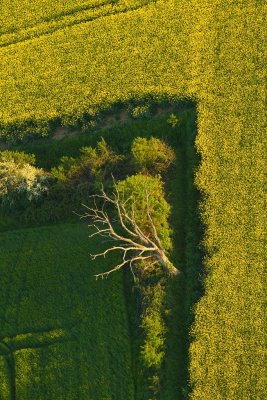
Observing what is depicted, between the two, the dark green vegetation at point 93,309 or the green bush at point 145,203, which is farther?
the green bush at point 145,203

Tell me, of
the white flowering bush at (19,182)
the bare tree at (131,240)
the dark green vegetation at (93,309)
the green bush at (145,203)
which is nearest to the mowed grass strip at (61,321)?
the dark green vegetation at (93,309)

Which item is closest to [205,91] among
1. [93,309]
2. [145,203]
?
[145,203]

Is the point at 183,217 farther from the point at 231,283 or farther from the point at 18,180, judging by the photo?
the point at 18,180

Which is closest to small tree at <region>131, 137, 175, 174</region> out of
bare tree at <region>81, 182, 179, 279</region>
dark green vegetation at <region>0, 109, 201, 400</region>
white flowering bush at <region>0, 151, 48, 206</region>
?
dark green vegetation at <region>0, 109, 201, 400</region>

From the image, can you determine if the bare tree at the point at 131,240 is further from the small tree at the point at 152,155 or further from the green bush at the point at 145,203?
the small tree at the point at 152,155

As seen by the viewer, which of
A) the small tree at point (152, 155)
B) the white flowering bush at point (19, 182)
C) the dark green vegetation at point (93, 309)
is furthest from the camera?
the white flowering bush at point (19, 182)

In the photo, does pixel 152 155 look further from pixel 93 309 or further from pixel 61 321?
pixel 61 321

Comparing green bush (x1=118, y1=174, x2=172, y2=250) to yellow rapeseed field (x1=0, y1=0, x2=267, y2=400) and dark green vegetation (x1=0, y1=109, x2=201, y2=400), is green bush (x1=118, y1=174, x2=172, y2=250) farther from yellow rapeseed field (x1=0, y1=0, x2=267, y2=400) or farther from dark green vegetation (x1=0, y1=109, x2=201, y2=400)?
yellow rapeseed field (x1=0, y1=0, x2=267, y2=400)
